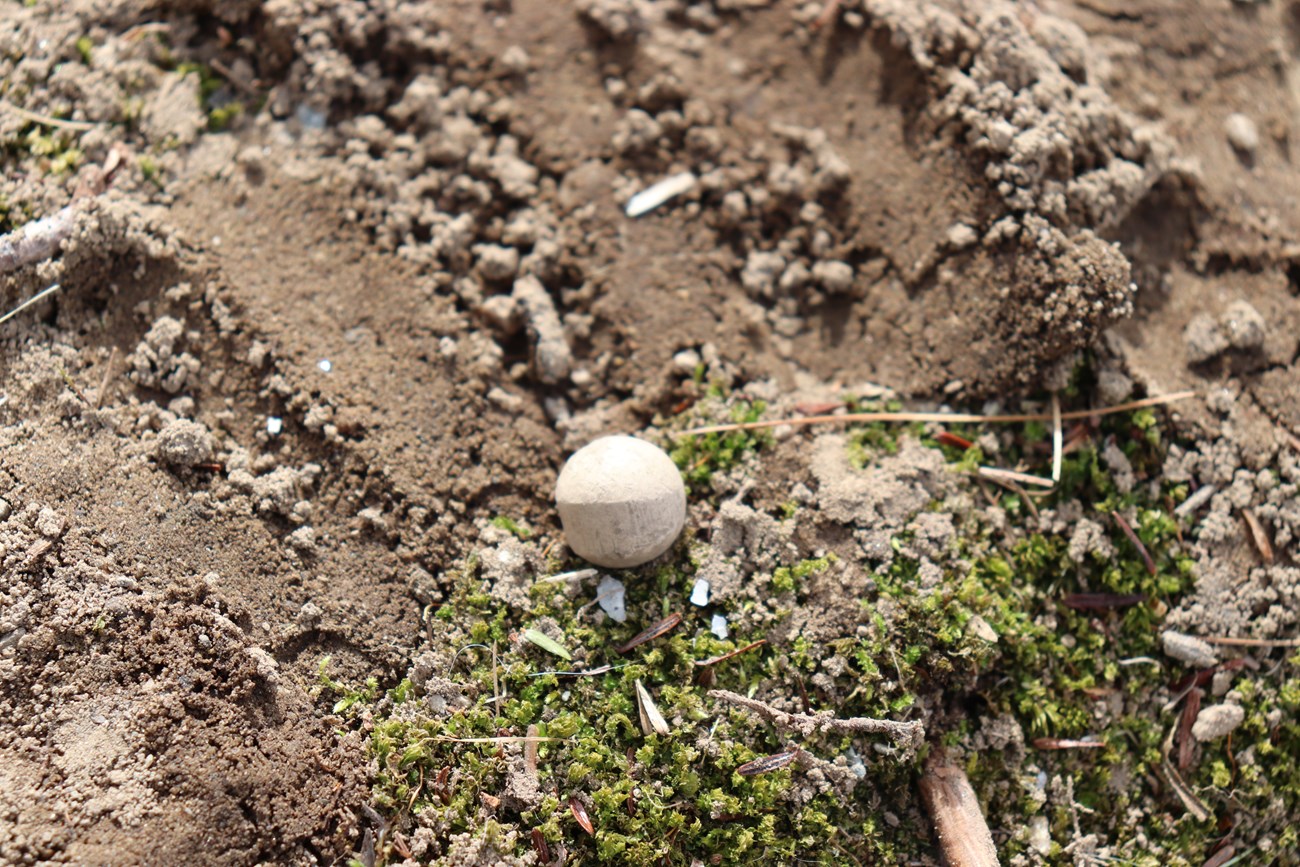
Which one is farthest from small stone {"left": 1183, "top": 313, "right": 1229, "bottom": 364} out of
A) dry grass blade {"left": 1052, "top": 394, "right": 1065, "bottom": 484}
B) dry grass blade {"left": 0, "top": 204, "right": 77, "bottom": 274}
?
dry grass blade {"left": 0, "top": 204, "right": 77, "bottom": 274}

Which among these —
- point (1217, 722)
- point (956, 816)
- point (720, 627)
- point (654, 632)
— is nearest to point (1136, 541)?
point (1217, 722)

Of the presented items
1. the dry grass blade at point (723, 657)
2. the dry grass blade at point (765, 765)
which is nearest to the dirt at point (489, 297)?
the dry grass blade at point (723, 657)

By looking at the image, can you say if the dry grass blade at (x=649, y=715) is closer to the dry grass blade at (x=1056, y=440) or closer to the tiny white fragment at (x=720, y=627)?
the tiny white fragment at (x=720, y=627)

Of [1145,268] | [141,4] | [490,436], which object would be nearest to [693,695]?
[490,436]

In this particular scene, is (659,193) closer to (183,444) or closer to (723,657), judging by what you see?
(723,657)

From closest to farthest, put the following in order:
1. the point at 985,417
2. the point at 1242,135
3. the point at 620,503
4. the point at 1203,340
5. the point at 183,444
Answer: the point at 620,503 < the point at 183,444 < the point at 985,417 < the point at 1203,340 < the point at 1242,135
